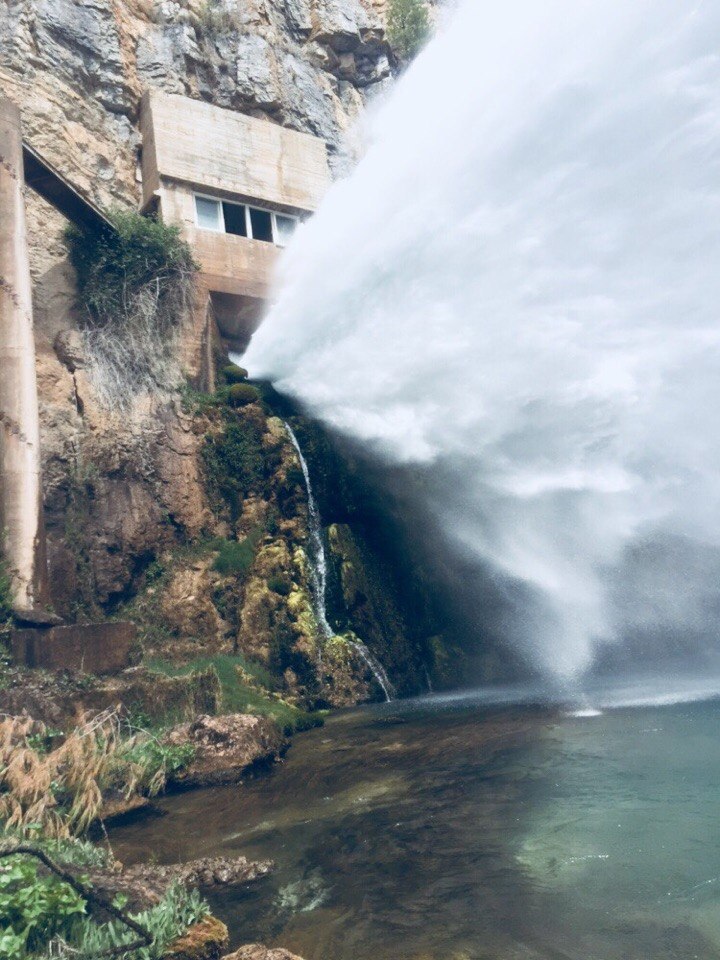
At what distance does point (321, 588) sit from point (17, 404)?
6318mm

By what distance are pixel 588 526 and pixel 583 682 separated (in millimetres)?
3826

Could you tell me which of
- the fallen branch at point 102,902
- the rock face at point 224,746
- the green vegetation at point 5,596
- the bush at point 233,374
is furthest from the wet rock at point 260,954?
the bush at point 233,374

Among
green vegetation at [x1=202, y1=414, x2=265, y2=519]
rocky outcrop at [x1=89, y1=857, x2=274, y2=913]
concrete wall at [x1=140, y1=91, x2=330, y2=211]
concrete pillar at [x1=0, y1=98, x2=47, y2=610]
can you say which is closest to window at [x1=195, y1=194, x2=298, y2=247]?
concrete wall at [x1=140, y1=91, x2=330, y2=211]

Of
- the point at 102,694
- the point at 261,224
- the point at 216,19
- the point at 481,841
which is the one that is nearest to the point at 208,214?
the point at 261,224

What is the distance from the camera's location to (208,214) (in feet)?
58.6

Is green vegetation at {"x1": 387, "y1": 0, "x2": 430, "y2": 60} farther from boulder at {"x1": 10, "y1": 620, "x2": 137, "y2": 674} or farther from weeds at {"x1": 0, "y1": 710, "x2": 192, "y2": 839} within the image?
weeds at {"x1": 0, "y1": 710, "x2": 192, "y2": 839}

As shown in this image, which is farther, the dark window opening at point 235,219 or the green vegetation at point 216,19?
the green vegetation at point 216,19

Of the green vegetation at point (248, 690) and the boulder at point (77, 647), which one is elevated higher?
the boulder at point (77, 647)

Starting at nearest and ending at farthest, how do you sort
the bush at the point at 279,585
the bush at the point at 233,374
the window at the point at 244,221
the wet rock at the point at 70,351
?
the bush at the point at 279,585 < the wet rock at the point at 70,351 < the bush at the point at 233,374 < the window at the point at 244,221

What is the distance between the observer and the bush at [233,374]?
54.7 feet

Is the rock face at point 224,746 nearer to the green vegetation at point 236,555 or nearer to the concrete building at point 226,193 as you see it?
the green vegetation at point 236,555

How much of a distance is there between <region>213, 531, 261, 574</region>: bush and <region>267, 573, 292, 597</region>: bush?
22.7 inches

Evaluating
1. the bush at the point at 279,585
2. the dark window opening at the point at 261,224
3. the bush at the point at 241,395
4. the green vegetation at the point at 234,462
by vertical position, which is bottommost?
the bush at the point at 279,585

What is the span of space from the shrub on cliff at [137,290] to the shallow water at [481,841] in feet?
31.0
